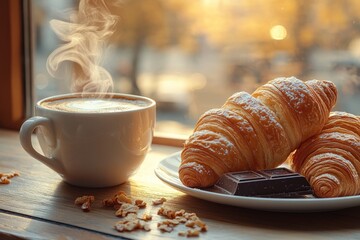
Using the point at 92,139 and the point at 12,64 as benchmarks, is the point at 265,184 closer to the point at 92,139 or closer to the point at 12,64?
the point at 92,139

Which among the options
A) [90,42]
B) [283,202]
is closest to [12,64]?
[90,42]

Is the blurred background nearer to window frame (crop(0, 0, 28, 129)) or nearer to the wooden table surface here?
window frame (crop(0, 0, 28, 129))

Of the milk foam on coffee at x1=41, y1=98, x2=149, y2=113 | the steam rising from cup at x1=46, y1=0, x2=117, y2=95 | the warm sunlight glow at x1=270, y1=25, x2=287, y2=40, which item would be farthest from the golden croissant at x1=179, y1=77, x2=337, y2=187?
the warm sunlight glow at x1=270, y1=25, x2=287, y2=40

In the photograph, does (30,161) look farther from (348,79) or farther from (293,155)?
(348,79)

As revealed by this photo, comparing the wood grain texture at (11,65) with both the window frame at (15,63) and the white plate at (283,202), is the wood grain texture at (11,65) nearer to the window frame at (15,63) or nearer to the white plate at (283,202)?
the window frame at (15,63)

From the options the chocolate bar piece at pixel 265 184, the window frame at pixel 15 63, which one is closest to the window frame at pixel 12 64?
the window frame at pixel 15 63

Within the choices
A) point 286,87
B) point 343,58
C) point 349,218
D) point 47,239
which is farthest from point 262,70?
point 47,239
